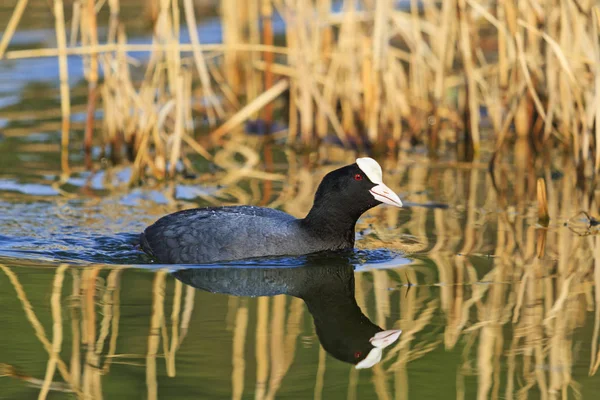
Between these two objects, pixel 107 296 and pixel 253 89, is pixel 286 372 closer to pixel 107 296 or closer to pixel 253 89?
pixel 107 296

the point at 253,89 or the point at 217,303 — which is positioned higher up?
the point at 253,89

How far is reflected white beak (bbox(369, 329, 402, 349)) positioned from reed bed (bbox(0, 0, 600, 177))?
306 cm

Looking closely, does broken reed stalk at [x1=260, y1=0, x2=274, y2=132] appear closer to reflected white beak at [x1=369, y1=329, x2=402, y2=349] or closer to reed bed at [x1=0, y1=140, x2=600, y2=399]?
reed bed at [x1=0, y1=140, x2=600, y2=399]

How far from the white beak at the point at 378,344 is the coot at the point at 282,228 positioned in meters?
1.32

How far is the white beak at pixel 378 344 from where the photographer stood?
4.11 metres

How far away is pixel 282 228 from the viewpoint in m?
5.76

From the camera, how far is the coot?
18.8 feet

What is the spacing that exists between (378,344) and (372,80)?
4454mm

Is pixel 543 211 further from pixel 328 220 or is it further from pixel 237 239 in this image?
pixel 237 239

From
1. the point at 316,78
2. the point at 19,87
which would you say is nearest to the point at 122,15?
the point at 19,87

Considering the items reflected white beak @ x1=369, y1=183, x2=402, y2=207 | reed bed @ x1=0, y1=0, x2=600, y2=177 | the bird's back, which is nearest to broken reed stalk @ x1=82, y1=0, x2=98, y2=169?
reed bed @ x1=0, y1=0, x2=600, y2=177

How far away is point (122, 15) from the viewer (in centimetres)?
1521

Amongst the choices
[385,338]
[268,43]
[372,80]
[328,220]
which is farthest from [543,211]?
[268,43]

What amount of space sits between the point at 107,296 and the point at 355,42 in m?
4.30
